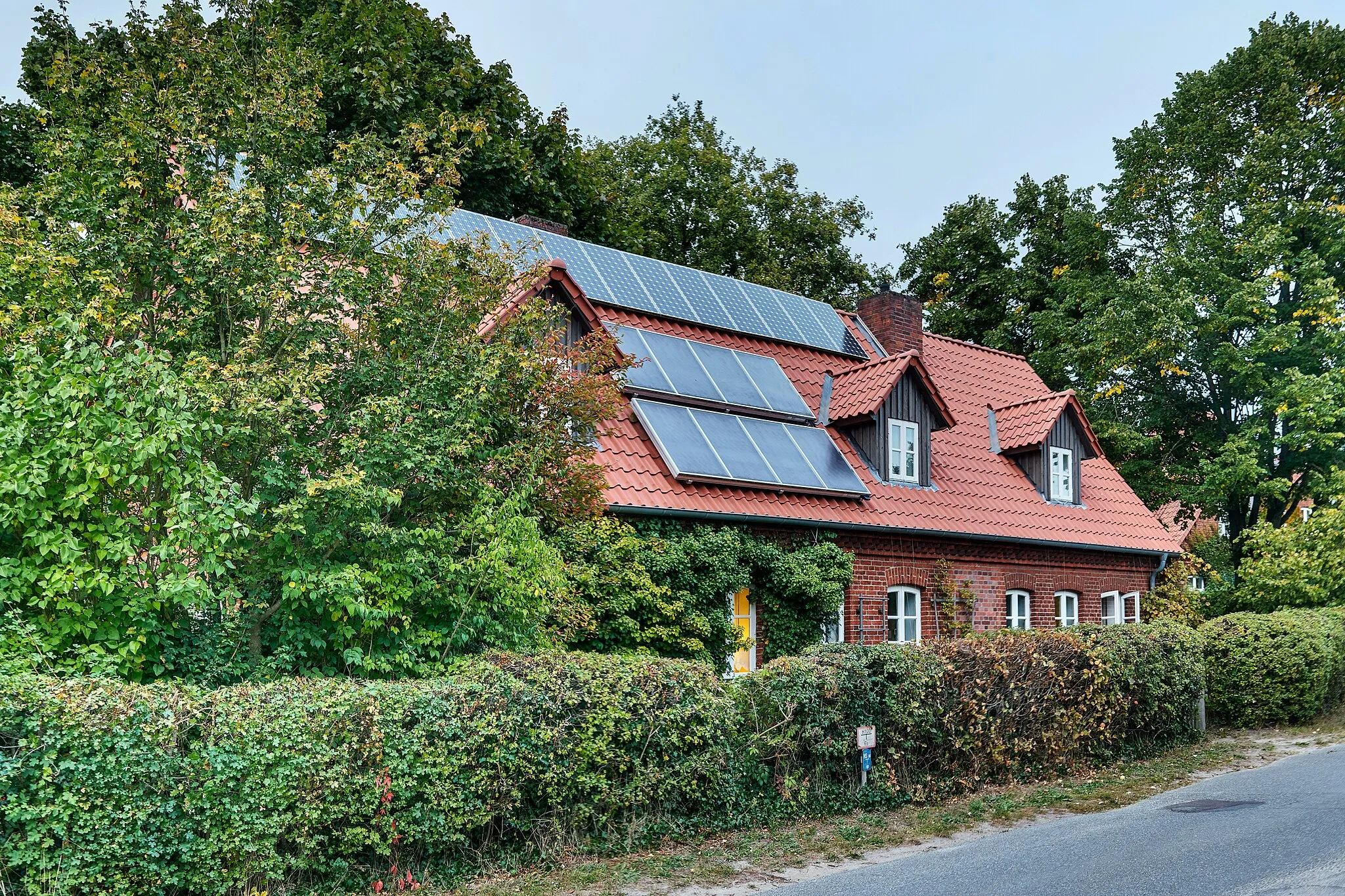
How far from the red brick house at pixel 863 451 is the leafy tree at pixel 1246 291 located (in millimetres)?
4988

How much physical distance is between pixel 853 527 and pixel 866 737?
20.7 feet

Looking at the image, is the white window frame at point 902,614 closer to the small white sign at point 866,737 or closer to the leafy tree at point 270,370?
the small white sign at point 866,737

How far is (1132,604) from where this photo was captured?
22.4 m

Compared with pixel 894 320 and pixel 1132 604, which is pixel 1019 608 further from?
pixel 894 320

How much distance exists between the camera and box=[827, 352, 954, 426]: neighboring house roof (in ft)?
58.2

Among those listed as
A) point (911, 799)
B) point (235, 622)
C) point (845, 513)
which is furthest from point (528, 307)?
point (845, 513)

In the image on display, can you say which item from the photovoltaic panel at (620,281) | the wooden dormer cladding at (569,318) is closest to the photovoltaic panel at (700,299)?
the photovoltaic panel at (620,281)

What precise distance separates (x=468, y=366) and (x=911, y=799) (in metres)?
6.31

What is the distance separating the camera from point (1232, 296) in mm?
25031

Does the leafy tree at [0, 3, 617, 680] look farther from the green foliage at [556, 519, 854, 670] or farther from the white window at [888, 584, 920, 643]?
the white window at [888, 584, 920, 643]

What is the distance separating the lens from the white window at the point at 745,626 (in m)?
14.9

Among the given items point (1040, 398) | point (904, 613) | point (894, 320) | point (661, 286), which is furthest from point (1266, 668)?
point (661, 286)

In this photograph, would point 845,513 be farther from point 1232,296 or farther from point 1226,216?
point 1226,216

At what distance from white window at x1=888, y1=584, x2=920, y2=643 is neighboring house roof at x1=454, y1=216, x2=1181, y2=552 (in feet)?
3.45
